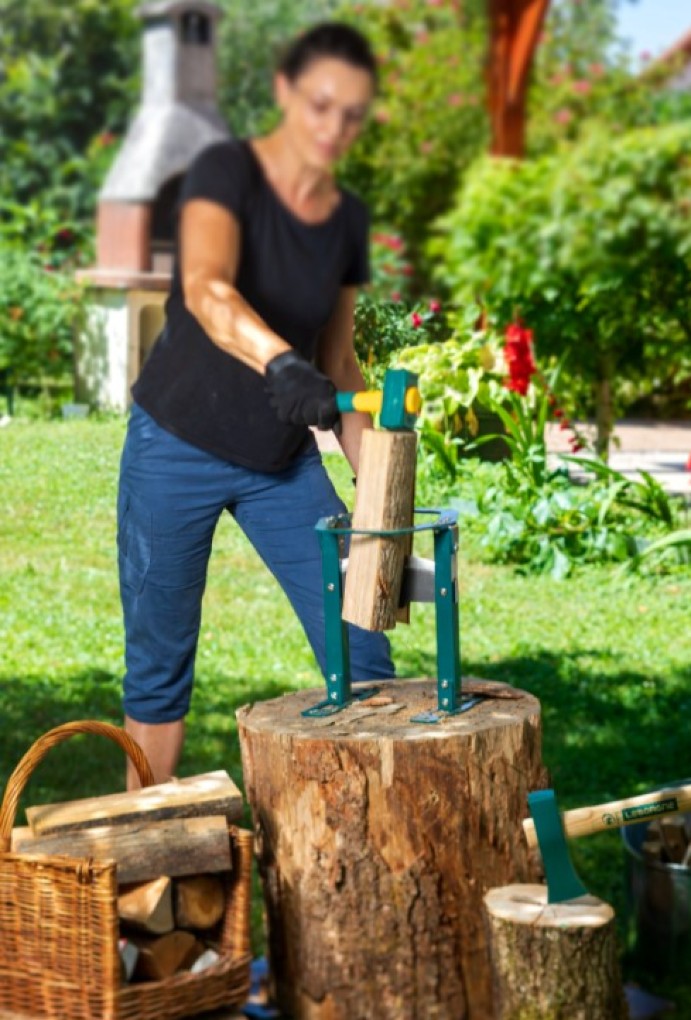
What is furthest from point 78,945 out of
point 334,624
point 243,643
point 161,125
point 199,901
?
point 243,643

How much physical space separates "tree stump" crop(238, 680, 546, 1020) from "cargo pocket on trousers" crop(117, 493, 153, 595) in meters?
0.46

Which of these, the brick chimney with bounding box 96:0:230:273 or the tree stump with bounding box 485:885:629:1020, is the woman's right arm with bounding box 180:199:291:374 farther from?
the tree stump with bounding box 485:885:629:1020

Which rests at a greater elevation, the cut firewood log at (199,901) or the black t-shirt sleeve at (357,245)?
the black t-shirt sleeve at (357,245)

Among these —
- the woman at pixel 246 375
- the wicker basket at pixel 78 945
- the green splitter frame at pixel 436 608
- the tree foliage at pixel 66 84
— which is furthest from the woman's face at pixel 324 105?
the tree foliage at pixel 66 84

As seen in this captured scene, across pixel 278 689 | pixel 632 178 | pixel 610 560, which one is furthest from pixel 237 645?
pixel 632 178

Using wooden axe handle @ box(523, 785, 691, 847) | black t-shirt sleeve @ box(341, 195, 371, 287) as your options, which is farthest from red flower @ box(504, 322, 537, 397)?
wooden axe handle @ box(523, 785, 691, 847)

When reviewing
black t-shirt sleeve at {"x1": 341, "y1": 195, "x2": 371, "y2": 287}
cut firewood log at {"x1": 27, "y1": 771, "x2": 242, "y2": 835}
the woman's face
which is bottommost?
cut firewood log at {"x1": 27, "y1": 771, "x2": 242, "y2": 835}

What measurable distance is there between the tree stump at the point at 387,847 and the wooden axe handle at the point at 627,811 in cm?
10

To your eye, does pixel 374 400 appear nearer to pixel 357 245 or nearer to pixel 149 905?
pixel 357 245

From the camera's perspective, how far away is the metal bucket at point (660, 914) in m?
3.17

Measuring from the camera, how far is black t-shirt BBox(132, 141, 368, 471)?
9.93 feet

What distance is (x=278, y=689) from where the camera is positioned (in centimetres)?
480

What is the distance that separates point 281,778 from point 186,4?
1.71 meters

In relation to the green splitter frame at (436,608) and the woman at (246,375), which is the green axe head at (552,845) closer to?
the green splitter frame at (436,608)
